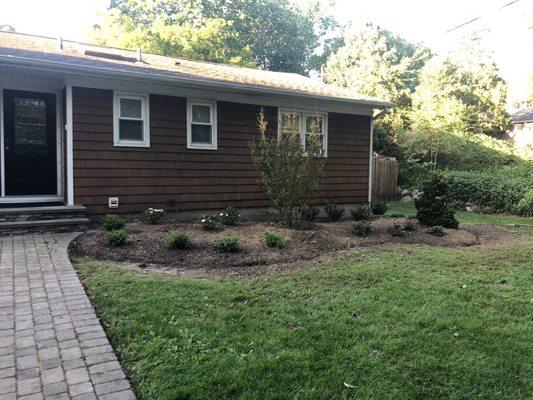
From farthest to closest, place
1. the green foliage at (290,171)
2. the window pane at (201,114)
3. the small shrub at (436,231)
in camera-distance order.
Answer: the window pane at (201,114), the small shrub at (436,231), the green foliage at (290,171)

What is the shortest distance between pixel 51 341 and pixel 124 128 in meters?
6.17

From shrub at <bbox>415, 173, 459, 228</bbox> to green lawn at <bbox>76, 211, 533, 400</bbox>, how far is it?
10.6 feet

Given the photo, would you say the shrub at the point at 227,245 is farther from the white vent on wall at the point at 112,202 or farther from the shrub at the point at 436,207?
the shrub at the point at 436,207

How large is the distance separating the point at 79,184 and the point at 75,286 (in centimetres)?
425

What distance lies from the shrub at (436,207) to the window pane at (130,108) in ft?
19.7

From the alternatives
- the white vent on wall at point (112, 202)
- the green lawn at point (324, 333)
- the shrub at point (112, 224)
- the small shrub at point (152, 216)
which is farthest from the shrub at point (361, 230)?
the white vent on wall at point (112, 202)

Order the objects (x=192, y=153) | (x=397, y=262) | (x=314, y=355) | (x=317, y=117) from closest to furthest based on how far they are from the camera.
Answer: (x=314, y=355) → (x=397, y=262) → (x=192, y=153) → (x=317, y=117)

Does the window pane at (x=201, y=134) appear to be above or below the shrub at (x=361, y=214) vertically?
above

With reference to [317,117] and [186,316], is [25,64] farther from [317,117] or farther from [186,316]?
[317,117]

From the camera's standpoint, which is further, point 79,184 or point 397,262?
point 79,184

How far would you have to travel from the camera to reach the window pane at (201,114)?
31.1ft

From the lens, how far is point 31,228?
723 centimetres

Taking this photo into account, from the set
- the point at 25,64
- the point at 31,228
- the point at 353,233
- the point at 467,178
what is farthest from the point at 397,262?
the point at 467,178

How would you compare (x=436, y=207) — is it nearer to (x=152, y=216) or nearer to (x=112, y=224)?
(x=152, y=216)
